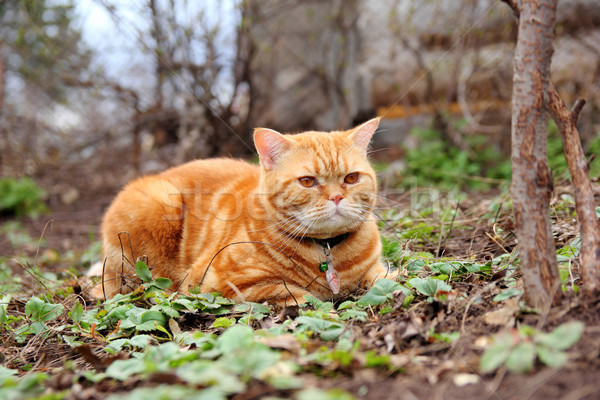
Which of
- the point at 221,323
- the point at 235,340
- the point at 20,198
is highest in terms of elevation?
the point at 235,340

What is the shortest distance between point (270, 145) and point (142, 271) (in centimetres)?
105

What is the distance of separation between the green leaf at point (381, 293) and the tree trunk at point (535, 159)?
1.99 feet

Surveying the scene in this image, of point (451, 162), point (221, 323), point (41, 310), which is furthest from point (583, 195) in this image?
point (451, 162)

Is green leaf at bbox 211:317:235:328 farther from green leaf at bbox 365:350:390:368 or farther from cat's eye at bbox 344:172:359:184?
cat's eye at bbox 344:172:359:184

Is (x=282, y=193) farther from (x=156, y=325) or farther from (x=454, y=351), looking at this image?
(x=454, y=351)

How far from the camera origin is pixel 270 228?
2828mm

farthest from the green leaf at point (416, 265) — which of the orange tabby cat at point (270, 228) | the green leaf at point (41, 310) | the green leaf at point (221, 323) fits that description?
the green leaf at point (41, 310)

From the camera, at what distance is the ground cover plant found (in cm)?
139

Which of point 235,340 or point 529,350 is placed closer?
point 529,350

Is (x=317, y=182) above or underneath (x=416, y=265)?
above

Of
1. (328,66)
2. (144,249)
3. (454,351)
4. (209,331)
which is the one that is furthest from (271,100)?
(454,351)

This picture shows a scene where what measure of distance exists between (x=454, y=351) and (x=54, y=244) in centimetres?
519

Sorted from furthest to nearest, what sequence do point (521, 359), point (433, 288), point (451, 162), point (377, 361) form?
point (451, 162) < point (433, 288) < point (377, 361) < point (521, 359)

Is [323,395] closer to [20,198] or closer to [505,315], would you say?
[505,315]
